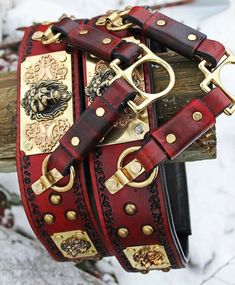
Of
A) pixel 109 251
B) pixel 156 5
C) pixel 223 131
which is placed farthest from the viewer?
pixel 156 5

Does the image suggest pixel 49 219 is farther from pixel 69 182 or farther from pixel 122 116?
pixel 122 116

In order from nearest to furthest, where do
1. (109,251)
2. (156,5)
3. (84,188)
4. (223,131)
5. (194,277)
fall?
1. (84,188)
2. (109,251)
3. (194,277)
4. (223,131)
5. (156,5)

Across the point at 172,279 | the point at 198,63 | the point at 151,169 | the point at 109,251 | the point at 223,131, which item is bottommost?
the point at 172,279

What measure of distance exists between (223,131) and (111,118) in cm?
98

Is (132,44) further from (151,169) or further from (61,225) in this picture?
(61,225)

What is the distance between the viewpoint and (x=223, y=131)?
2.16m

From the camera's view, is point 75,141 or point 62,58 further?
point 62,58

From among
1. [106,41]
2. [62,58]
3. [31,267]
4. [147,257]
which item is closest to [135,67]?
[106,41]

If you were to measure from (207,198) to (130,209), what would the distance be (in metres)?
0.82

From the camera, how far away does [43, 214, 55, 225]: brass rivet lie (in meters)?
1.39

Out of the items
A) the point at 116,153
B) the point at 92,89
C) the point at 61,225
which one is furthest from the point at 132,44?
the point at 61,225

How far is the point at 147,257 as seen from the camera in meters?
1.41

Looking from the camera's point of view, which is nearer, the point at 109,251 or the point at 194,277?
the point at 109,251

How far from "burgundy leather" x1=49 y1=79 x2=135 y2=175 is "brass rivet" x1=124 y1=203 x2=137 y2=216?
14cm
